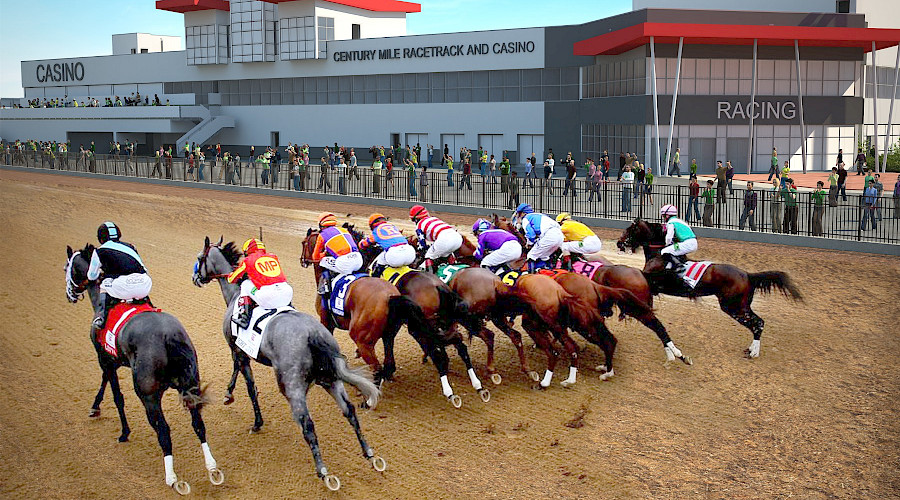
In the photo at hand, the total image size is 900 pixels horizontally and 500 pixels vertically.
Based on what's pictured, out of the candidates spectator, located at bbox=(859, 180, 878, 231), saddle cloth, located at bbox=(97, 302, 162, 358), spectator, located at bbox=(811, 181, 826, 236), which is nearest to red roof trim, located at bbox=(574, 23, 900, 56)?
spectator, located at bbox=(811, 181, 826, 236)

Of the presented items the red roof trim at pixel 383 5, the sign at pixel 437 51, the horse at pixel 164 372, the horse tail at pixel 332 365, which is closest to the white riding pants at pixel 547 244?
the horse tail at pixel 332 365

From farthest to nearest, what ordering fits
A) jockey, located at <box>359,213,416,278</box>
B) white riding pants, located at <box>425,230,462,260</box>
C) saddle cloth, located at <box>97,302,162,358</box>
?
white riding pants, located at <box>425,230,462,260</box> → jockey, located at <box>359,213,416,278</box> → saddle cloth, located at <box>97,302,162,358</box>

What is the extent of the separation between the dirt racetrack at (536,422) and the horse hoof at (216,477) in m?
0.07

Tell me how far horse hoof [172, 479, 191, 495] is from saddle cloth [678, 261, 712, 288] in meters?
8.00

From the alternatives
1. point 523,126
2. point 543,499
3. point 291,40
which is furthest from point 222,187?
point 543,499

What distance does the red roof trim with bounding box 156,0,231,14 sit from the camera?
6594cm

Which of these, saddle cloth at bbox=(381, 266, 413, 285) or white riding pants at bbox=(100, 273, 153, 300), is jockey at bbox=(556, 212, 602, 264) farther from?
white riding pants at bbox=(100, 273, 153, 300)

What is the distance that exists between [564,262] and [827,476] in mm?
5633

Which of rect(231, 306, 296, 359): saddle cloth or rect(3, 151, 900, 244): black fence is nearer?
rect(231, 306, 296, 359): saddle cloth

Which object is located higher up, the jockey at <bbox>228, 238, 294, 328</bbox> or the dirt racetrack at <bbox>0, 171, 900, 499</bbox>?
the jockey at <bbox>228, 238, 294, 328</bbox>

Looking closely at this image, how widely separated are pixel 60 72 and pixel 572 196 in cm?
7215

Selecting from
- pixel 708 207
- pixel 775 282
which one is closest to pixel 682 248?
pixel 775 282

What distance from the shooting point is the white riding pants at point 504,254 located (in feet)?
41.2

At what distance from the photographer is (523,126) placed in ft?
177
